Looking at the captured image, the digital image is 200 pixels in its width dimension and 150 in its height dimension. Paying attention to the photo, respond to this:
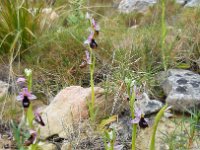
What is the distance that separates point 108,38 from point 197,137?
140cm

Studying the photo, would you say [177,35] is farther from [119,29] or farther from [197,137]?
[197,137]

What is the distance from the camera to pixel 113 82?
2783mm

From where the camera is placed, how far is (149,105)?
2.58 meters

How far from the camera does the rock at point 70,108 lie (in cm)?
256

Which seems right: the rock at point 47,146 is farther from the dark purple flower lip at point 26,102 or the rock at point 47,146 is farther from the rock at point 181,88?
the rock at point 181,88

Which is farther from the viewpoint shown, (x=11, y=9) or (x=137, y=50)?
(x=11, y=9)

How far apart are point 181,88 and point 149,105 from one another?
→ 237 millimetres

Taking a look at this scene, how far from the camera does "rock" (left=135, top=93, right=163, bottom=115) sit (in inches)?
101

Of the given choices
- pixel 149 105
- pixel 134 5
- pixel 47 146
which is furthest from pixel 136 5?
pixel 47 146

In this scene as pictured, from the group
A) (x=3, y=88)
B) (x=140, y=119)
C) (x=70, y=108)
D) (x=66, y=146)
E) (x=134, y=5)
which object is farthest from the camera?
(x=134, y=5)

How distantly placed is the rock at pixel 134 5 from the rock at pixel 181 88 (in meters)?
1.60

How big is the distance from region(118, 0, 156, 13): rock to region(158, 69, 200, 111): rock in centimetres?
160

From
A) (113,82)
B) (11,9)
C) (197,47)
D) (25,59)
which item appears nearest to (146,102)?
(113,82)

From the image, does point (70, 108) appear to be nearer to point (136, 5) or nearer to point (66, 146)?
point (66, 146)
